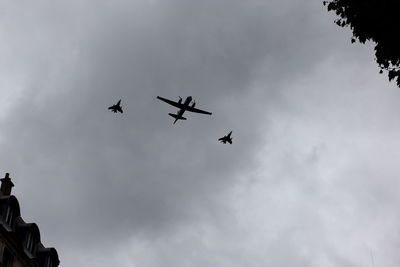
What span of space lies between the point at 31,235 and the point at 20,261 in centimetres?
321

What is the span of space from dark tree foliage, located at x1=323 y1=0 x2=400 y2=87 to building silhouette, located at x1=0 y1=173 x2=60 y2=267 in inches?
1452

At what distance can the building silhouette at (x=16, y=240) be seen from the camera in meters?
50.9

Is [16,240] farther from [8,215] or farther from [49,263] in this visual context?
[49,263]

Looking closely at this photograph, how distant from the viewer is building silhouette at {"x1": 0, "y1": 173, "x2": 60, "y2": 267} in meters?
50.9

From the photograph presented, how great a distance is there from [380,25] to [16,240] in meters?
40.1

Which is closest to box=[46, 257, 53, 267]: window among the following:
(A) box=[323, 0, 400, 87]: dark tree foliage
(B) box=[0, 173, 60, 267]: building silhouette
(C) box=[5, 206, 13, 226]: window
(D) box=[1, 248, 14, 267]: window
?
(B) box=[0, 173, 60, 267]: building silhouette

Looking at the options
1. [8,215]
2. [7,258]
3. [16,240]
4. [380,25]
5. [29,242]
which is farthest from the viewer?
[29,242]

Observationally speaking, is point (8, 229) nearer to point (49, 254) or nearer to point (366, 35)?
point (49, 254)

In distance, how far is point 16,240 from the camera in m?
52.2

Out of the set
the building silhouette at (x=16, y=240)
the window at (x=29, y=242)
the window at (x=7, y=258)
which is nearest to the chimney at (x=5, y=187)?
the building silhouette at (x=16, y=240)

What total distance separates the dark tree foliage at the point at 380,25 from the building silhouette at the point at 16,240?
36888 mm

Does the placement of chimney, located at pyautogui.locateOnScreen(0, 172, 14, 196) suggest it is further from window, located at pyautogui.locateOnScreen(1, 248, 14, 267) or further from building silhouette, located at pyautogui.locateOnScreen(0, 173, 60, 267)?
window, located at pyautogui.locateOnScreen(1, 248, 14, 267)

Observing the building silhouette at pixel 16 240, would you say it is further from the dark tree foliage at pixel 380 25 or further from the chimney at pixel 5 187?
the dark tree foliage at pixel 380 25

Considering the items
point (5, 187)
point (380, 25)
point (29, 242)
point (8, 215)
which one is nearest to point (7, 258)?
point (8, 215)
